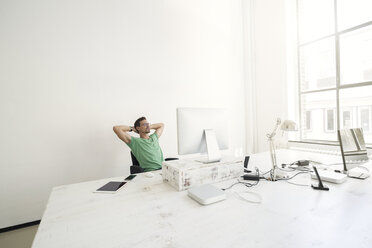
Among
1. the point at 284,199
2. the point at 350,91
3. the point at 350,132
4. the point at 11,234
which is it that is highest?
the point at 350,91

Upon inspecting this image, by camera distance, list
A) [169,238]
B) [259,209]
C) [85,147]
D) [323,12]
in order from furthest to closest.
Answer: [323,12], [85,147], [259,209], [169,238]

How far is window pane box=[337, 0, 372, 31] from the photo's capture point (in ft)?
8.19

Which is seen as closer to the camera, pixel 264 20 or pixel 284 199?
pixel 284 199

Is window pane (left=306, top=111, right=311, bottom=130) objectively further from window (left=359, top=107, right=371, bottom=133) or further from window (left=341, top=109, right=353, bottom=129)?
window (left=359, top=107, right=371, bottom=133)

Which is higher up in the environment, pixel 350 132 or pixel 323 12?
pixel 323 12

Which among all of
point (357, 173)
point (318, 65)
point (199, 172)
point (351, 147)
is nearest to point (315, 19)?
point (318, 65)

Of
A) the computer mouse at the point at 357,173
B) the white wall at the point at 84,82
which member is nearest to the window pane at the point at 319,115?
the white wall at the point at 84,82

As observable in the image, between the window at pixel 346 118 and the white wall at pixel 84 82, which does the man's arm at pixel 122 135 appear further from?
the window at pixel 346 118

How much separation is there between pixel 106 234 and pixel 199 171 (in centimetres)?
64

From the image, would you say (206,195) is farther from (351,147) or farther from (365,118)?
(365,118)

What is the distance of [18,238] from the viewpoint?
5.99 feet

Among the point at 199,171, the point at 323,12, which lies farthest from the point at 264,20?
the point at 199,171

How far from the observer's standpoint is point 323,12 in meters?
2.93

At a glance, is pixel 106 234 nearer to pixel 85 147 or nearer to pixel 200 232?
pixel 200 232
